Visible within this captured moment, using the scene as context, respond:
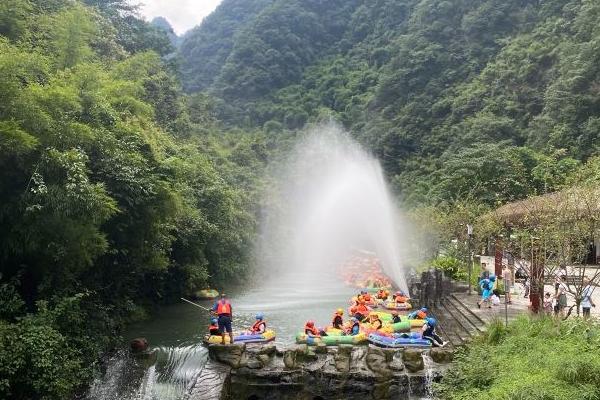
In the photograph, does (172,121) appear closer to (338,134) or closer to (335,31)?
(338,134)

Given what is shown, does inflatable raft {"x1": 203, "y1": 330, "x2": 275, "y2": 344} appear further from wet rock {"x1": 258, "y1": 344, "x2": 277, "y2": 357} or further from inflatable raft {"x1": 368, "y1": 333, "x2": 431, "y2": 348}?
inflatable raft {"x1": 368, "y1": 333, "x2": 431, "y2": 348}

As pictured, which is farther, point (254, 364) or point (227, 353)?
point (227, 353)

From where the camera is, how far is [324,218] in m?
44.7

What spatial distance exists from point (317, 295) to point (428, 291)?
7524 millimetres

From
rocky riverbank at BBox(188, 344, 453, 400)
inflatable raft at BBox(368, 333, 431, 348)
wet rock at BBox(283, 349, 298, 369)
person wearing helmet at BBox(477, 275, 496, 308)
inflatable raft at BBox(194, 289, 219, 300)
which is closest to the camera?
rocky riverbank at BBox(188, 344, 453, 400)

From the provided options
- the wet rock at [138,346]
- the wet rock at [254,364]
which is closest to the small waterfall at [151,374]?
the wet rock at [138,346]

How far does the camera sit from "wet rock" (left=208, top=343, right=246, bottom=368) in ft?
48.3

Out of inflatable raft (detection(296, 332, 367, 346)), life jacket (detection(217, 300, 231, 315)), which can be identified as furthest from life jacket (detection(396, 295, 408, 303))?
life jacket (detection(217, 300, 231, 315))

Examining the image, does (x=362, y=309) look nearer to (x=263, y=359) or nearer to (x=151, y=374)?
(x=263, y=359)

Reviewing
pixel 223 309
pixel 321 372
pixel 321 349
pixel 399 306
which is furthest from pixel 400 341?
pixel 399 306

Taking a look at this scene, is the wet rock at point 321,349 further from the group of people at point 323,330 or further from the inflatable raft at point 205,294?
the inflatable raft at point 205,294

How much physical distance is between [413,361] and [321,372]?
2.34 m

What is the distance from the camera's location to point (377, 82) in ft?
237

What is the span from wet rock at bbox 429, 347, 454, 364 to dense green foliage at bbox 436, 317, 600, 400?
390 mm
